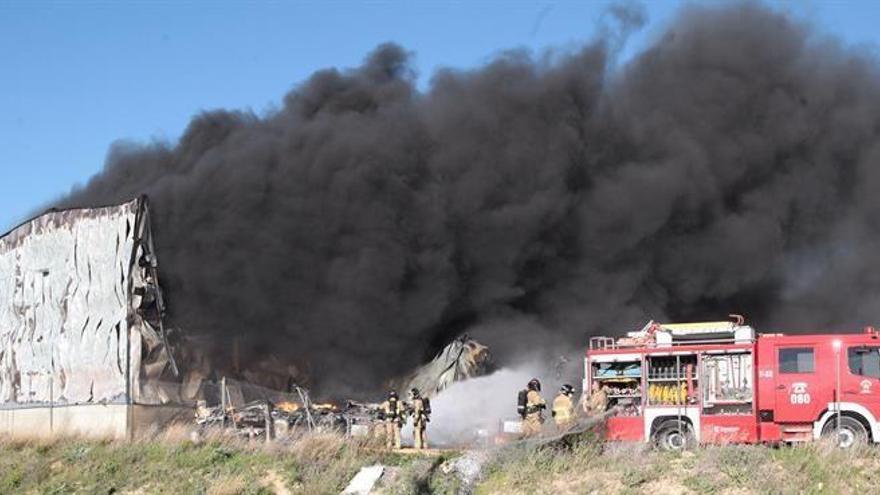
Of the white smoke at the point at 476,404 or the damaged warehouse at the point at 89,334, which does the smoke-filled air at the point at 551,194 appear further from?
the damaged warehouse at the point at 89,334

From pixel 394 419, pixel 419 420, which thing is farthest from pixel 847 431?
pixel 394 419

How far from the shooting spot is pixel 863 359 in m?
16.6

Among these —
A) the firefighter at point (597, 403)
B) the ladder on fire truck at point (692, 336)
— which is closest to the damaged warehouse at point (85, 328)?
the firefighter at point (597, 403)

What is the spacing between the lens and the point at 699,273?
115 ft

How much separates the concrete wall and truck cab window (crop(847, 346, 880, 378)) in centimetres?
1226

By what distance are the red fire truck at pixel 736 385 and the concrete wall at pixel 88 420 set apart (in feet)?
27.7

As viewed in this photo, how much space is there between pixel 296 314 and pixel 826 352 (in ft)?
56.9

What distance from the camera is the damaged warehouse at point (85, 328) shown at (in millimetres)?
20141

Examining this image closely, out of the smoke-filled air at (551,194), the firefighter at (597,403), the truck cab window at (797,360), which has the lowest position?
the firefighter at (597,403)

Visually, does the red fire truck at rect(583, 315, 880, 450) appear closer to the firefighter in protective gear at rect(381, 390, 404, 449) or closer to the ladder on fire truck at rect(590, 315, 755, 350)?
the ladder on fire truck at rect(590, 315, 755, 350)

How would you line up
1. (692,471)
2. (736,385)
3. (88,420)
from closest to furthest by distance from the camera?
(692,471) → (736,385) → (88,420)

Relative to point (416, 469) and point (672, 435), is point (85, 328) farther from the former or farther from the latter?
point (672, 435)

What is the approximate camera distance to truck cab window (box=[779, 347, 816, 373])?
16922 mm

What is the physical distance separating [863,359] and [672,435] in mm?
3341
